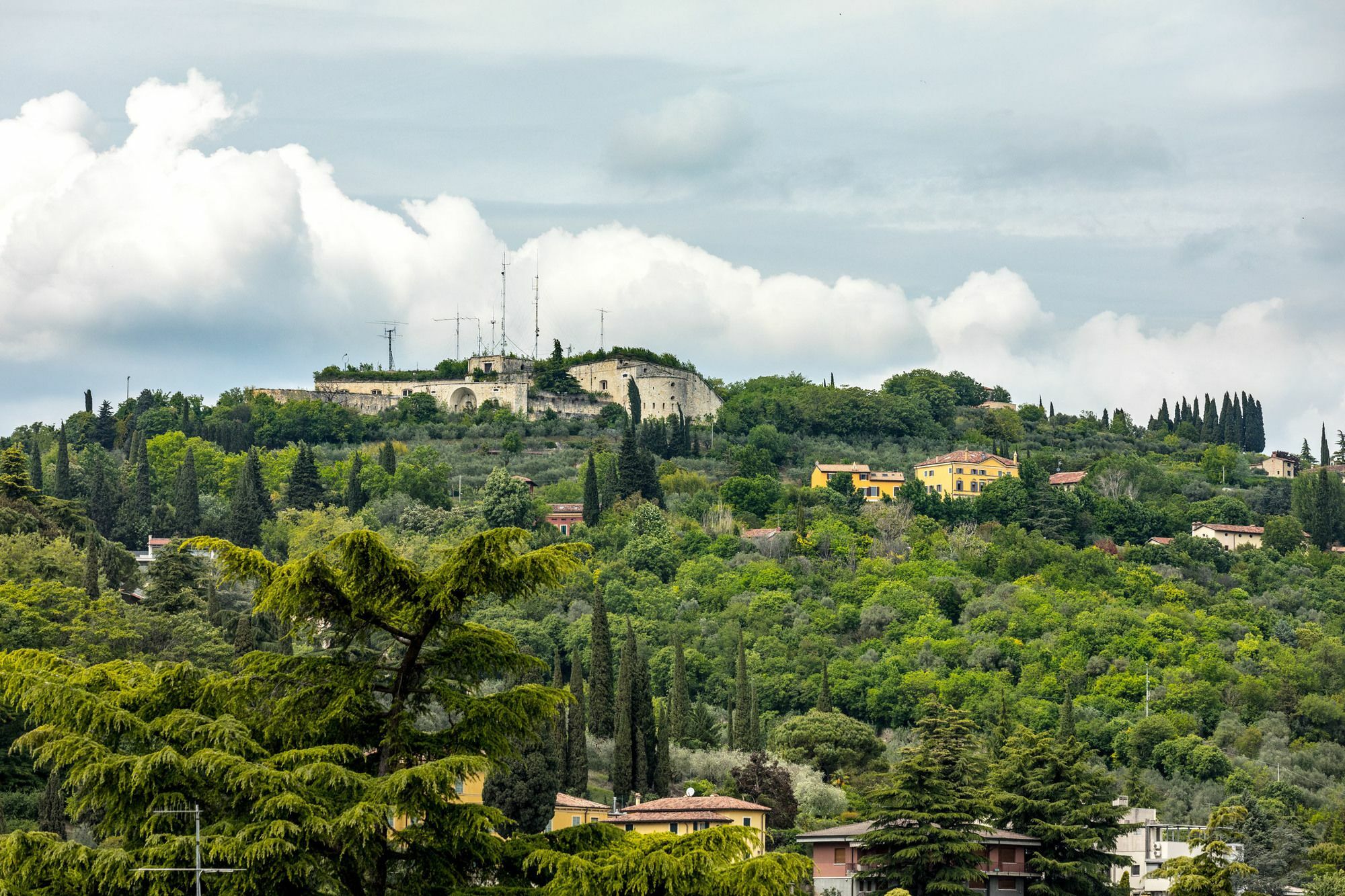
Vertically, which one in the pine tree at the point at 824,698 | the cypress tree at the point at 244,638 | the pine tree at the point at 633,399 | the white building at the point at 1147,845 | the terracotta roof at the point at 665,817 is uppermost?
the pine tree at the point at 633,399

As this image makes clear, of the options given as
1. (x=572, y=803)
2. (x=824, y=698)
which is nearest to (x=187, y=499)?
(x=824, y=698)

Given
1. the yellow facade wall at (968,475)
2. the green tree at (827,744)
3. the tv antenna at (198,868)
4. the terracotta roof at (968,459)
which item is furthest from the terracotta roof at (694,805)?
the terracotta roof at (968,459)

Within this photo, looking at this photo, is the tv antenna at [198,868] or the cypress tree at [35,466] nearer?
the tv antenna at [198,868]

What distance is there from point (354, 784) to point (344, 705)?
1.40 meters

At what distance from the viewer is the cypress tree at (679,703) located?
62531 mm

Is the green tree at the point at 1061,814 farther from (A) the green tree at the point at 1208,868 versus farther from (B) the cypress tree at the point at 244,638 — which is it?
(B) the cypress tree at the point at 244,638

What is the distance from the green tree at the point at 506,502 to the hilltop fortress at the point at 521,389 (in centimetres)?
2525

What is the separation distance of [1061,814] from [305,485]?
185 feet

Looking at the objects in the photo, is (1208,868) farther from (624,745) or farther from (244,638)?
(244,638)

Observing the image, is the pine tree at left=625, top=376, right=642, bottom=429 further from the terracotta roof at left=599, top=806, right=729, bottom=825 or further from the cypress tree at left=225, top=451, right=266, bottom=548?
the terracotta roof at left=599, top=806, right=729, bottom=825

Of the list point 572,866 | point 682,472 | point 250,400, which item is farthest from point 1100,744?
point 250,400

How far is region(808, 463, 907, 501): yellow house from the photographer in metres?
106

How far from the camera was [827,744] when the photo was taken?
6203 centimetres

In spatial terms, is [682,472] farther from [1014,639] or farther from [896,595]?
[1014,639]
